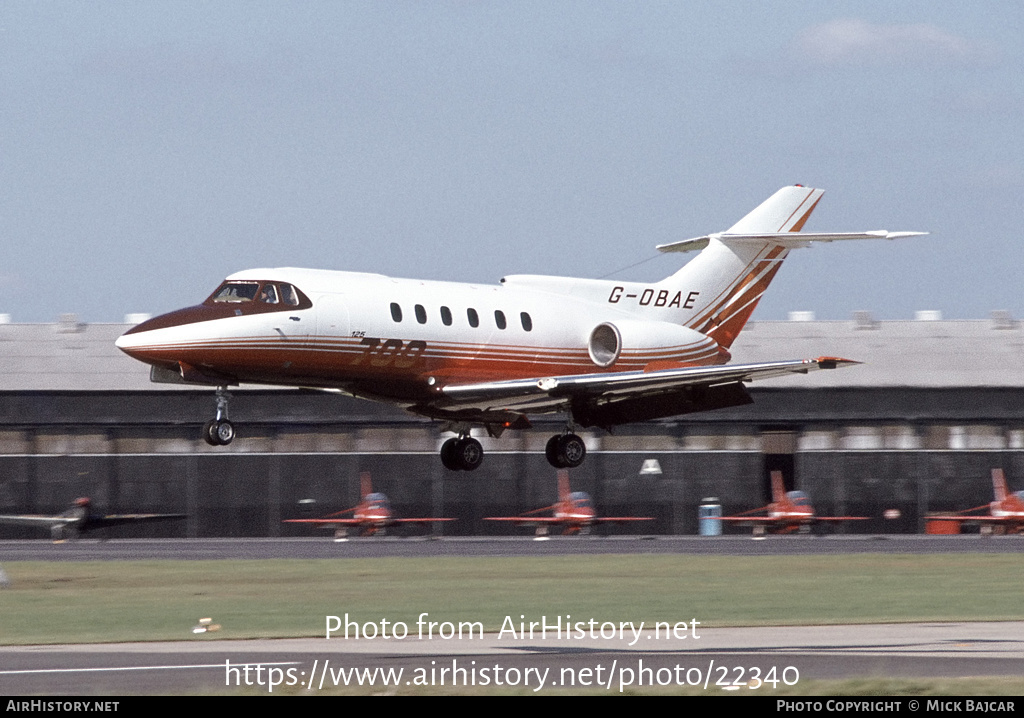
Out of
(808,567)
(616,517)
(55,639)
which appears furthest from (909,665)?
(616,517)

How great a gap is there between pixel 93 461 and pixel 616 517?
915 inches

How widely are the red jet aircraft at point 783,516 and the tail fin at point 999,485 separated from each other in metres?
5.76

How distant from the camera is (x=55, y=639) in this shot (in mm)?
39219

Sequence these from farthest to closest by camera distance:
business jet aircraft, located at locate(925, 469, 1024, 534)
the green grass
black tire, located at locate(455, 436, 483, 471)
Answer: business jet aircraft, located at locate(925, 469, 1024, 534)
the green grass
black tire, located at locate(455, 436, 483, 471)

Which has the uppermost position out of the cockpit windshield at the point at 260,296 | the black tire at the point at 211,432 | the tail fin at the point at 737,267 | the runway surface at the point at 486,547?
the tail fin at the point at 737,267

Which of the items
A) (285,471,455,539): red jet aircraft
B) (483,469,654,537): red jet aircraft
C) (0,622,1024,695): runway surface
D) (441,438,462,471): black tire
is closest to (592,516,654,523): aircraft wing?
(483,469,654,537): red jet aircraft

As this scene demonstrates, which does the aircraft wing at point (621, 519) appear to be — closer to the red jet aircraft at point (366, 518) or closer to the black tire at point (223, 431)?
the red jet aircraft at point (366, 518)

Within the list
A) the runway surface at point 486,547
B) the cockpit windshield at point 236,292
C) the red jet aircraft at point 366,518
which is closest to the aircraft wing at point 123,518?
the runway surface at point 486,547

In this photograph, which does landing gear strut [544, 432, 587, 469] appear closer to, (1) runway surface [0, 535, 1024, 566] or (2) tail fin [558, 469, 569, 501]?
(1) runway surface [0, 535, 1024, 566]

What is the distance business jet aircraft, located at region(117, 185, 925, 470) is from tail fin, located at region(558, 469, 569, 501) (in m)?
36.9

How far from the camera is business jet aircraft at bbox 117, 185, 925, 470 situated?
25.3 meters

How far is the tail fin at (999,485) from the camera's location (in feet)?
226

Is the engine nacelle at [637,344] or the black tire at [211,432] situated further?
the engine nacelle at [637,344]
